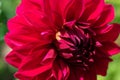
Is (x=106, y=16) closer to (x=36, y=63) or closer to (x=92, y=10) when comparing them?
(x=92, y=10)

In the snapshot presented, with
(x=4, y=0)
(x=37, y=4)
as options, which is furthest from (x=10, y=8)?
(x=37, y=4)

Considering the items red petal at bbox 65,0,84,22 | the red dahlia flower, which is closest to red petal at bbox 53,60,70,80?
the red dahlia flower

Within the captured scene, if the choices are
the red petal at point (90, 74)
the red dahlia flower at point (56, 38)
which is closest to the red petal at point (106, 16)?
the red dahlia flower at point (56, 38)

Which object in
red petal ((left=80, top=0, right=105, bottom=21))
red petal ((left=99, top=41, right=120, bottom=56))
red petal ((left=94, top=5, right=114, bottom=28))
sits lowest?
red petal ((left=99, top=41, right=120, bottom=56))

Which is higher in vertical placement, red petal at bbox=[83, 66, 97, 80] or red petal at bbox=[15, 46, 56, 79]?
red petal at bbox=[15, 46, 56, 79]

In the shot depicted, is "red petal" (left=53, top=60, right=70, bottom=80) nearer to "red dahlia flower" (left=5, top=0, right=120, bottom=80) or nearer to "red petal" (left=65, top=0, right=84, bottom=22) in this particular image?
"red dahlia flower" (left=5, top=0, right=120, bottom=80)

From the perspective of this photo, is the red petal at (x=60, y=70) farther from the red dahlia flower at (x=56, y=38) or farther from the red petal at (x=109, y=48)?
the red petal at (x=109, y=48)

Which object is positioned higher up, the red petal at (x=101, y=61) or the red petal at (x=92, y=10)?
the red petal at (x=92, y=10)

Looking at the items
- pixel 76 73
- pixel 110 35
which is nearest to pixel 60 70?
pixel 76 73

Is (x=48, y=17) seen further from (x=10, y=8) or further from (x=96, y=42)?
(x=10, y=8)
